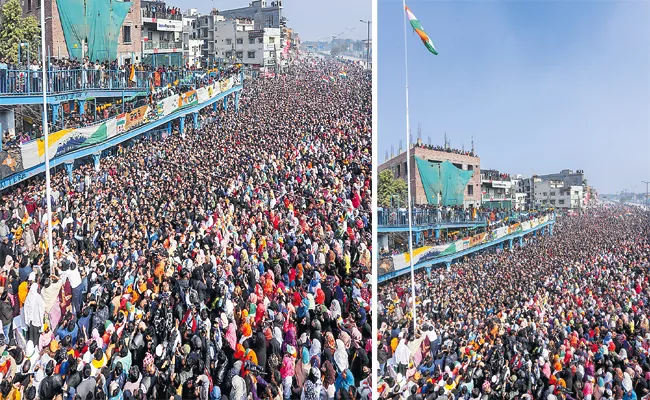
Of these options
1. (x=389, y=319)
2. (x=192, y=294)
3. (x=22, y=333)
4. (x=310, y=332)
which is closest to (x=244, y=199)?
(x=192, y=294)

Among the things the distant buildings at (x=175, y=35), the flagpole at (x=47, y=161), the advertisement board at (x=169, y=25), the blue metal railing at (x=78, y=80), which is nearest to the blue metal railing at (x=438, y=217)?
the distant buildings at (x=175, y=35)

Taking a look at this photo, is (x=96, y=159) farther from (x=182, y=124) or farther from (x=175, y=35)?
(x=175, y=35)

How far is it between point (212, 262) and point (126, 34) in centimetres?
169

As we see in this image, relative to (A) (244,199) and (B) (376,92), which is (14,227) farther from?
(B) (376,92)

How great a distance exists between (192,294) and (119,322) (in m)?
0.48

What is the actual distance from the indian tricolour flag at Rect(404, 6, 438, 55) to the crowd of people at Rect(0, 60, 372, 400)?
58 cm

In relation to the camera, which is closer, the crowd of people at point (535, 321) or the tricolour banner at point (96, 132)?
the tricolour banner at point (96, 132)

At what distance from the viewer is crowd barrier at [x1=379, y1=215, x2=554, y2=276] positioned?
4.75 metres

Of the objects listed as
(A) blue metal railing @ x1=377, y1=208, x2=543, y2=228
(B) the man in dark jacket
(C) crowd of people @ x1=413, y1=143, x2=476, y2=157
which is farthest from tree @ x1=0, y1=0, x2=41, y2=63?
(C) crowd of people @ x1=413, y1=143, x2=476, y2=157

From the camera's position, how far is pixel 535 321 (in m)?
4.80

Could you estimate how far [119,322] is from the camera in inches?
169

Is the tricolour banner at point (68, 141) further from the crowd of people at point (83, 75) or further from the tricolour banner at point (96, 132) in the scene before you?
the crowd of people at point (83, 75)

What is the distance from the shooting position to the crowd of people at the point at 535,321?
181 inches

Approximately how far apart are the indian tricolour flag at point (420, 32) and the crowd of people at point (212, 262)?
0.58 meters
